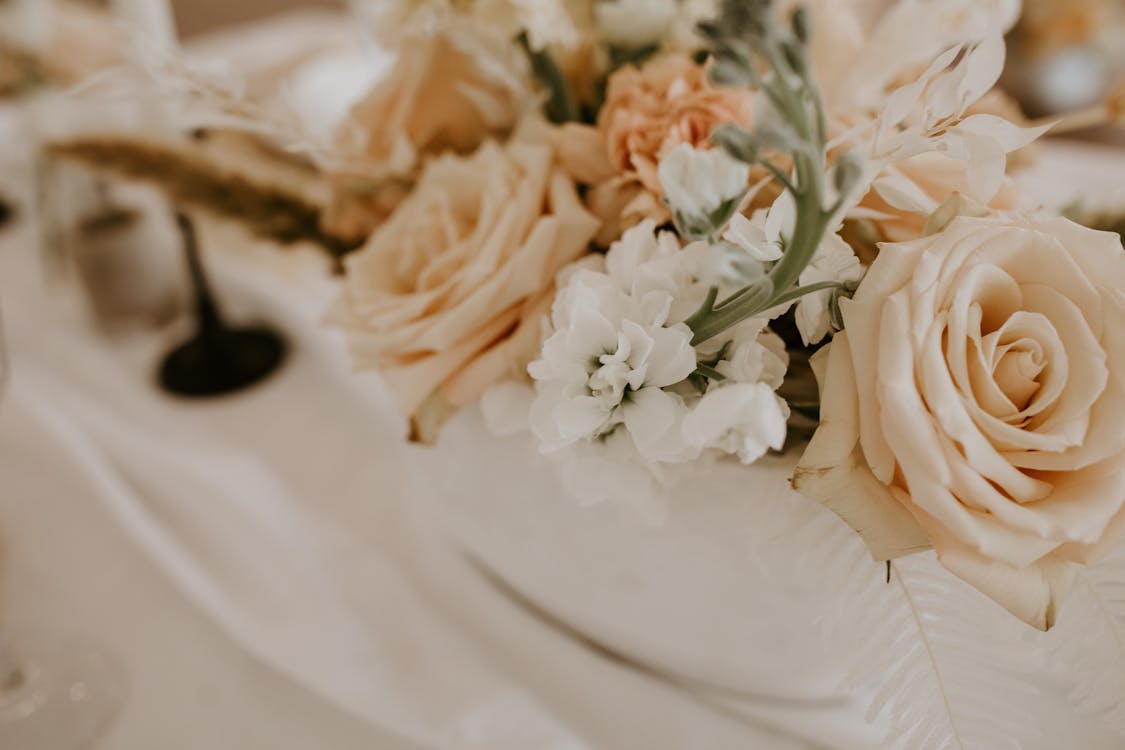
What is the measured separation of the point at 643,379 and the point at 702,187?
60 millimetres

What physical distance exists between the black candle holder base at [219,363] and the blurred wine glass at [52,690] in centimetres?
22

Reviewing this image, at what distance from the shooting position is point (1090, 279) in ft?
0.78

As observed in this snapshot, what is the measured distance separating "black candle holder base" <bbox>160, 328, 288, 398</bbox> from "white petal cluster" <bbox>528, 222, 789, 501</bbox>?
18.2 inches

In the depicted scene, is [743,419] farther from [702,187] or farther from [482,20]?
[482,20]

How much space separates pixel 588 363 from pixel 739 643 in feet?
0.58

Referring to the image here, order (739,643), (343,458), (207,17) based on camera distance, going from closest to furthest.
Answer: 1. (739,643)
2. (343,458)
3. (207,17)

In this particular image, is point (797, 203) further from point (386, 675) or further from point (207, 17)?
point (207, 17)

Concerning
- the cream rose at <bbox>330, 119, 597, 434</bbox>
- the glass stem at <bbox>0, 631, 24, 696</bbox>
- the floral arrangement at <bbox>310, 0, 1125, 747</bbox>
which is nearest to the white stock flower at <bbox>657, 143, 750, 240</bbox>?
the floral arrangement at <bbox>310, 0, 1125, 747</bbox>

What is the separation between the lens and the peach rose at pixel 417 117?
0.40m

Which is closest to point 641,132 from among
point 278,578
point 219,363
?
point 278,578

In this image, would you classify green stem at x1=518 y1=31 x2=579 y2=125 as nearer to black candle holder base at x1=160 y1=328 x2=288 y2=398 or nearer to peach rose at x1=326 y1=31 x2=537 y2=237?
peach rose at x1=326 y1=31 x2=537 y2=237

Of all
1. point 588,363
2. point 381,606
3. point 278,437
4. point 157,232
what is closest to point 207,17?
point 157,232

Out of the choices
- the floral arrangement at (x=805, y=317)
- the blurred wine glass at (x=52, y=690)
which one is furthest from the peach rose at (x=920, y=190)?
the blurred wine glass at (x=52, y=690)

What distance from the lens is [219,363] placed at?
65 cm
